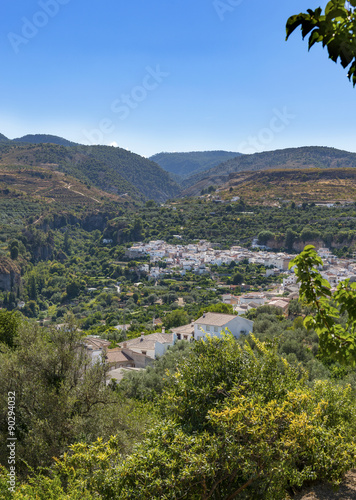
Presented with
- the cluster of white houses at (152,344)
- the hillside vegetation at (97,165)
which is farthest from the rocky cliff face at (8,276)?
the hillside vegetation at (97,165)

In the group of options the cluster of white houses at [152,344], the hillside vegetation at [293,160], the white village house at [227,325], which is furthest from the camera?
the hillside vegetation at [293,160]

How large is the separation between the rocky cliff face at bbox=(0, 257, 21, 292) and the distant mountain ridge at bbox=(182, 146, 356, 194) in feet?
327

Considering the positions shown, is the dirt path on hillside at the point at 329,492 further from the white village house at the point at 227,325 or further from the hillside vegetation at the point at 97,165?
the hillside vegetation at the point at 97,165

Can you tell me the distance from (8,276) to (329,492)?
214 feet

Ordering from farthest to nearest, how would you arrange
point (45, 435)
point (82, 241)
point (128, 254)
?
point (82, 241) → point (128, 254) → point (45, 435)

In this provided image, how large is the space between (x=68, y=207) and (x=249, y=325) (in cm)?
8133

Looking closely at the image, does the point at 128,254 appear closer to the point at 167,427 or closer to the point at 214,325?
the point at 214,325

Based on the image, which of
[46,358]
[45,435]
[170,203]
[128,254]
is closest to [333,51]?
[45,435]

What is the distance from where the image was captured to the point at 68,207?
98.6 meters

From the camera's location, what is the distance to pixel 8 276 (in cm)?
6406

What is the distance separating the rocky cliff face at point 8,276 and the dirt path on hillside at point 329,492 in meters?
63.4

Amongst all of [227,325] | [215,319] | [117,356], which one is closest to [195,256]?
[215,319]

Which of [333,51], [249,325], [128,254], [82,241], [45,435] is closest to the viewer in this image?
[333,51]

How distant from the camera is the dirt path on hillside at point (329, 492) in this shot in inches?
227
